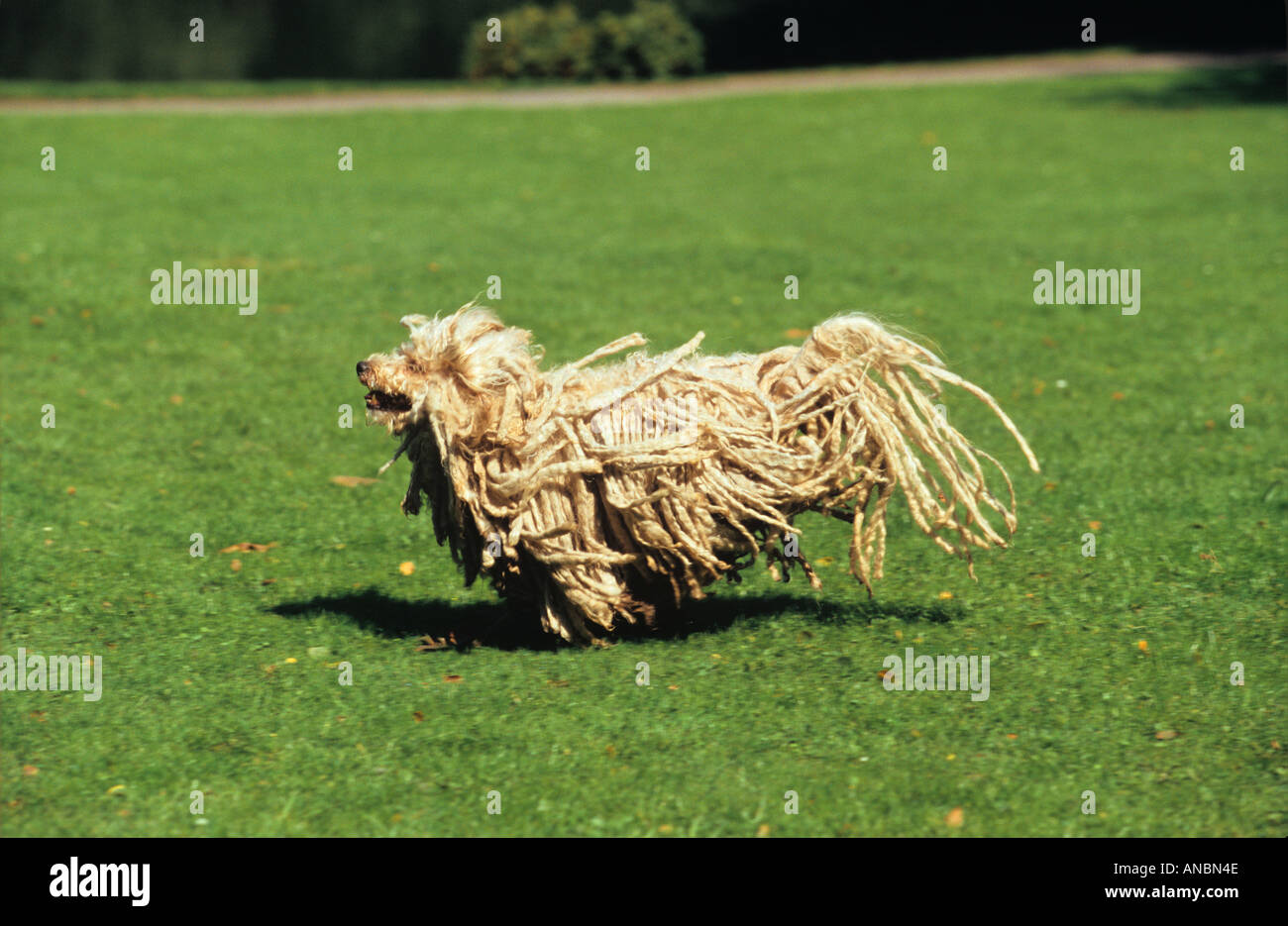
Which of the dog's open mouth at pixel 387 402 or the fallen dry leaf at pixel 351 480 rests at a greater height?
the dog's open mouth at pixel 387 402

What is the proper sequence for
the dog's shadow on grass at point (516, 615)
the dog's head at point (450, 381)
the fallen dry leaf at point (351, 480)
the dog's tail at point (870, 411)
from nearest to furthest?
1. the dog's head at point (450, 381)
2. the dog's tail at point (870, 411)
3. the dog's shadow on grass at point (516, 615)
4. the fallen dry leaf at point (351, 480)

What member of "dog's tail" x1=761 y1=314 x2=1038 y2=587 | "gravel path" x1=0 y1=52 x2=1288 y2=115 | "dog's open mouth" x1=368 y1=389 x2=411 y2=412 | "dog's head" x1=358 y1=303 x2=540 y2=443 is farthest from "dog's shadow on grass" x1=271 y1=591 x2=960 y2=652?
"gravel path" x1=0 y1=52 x2=1288 y2=115

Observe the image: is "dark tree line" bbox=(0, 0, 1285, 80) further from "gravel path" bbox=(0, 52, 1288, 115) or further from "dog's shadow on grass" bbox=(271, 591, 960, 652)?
"dog's shadow on grass" bbox=(271, 591, 960, 652)

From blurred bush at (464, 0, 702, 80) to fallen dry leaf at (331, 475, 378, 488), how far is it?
655 inches

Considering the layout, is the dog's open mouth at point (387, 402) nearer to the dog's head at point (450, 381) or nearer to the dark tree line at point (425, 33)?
the dog's head at point (450, 381)

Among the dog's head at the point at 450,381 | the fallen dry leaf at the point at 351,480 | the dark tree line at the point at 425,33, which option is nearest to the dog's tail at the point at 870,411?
the dog's head at the point at 450,381

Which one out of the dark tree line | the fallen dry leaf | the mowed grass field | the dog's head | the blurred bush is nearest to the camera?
the mowed grass field

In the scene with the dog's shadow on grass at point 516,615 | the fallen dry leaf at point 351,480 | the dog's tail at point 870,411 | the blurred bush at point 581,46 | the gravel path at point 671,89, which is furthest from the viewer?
the blurred bush at point 581,46

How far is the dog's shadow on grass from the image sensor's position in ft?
23.1

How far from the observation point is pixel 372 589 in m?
7.80

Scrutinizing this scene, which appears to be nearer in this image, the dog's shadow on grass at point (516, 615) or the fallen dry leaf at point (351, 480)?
the dog's shadow on grass at point (516, 615)

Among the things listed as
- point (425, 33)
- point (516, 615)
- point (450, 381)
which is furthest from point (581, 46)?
point (450, 381)

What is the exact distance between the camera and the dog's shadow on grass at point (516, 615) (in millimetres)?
7027

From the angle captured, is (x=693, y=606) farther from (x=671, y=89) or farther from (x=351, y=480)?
(x=671, y=89)
